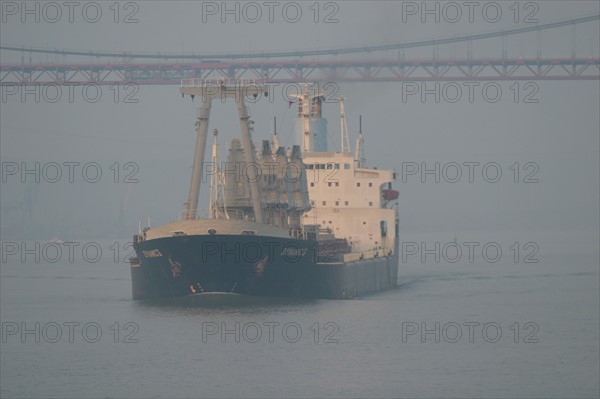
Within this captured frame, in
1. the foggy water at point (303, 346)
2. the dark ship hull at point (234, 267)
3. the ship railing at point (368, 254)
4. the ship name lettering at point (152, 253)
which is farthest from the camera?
the ship railing at point (368, 254)

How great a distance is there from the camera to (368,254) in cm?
6228

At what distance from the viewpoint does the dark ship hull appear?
1884 inches

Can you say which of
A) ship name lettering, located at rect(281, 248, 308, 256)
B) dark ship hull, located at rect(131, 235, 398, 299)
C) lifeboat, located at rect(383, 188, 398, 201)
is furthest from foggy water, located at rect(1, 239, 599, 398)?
lifeboat, located at rect(383, 188, 398, 201)

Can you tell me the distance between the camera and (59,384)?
33.7 m

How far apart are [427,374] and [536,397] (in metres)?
3.84

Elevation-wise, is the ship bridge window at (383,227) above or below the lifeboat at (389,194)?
below

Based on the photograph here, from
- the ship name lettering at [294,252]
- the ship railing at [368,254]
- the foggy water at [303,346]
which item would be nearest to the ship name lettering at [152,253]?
the foggy water at [303,346]

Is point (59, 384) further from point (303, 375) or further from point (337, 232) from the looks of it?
point (337, 232)

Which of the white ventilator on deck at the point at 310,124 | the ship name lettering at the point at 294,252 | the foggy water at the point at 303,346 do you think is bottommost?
the foggy water at the point at 303,346

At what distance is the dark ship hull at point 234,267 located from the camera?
47844mm

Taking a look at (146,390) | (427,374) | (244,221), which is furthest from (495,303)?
(146,390)

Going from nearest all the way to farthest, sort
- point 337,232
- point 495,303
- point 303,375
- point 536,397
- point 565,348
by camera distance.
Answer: point 536,397 → point 303,375 → point 565,348 → point 495,303 → point 337,232

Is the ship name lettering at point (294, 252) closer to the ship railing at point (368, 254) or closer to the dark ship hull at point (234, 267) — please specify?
the dark ship hull at point (234, 267)

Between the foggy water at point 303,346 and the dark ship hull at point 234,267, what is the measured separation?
0.65 meters
